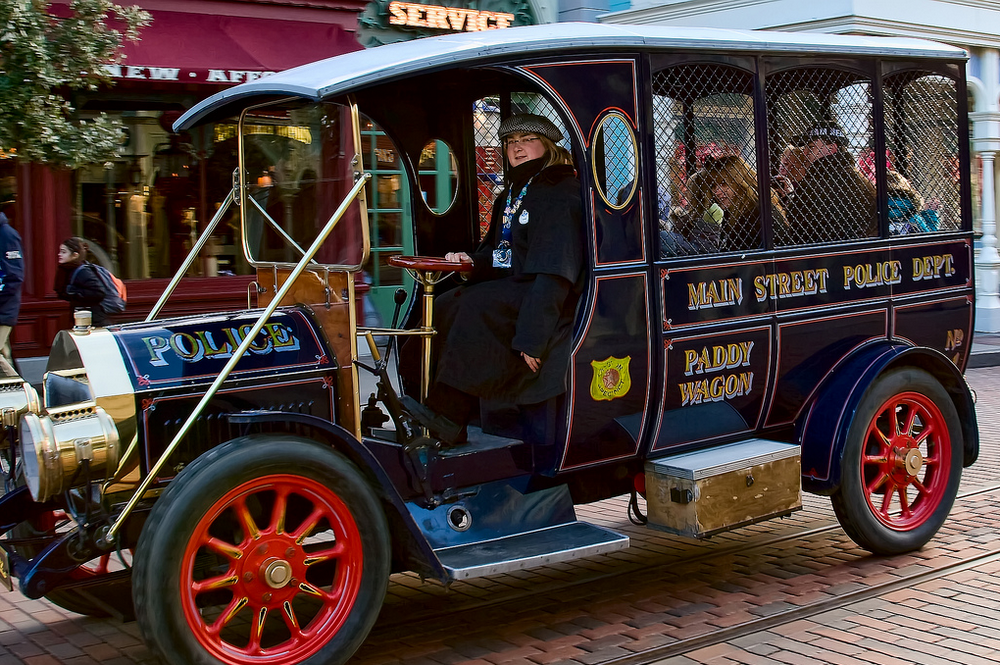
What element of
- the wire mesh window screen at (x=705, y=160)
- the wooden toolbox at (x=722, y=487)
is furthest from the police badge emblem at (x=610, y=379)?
the wire mesh window screen at (x=705, y=160)

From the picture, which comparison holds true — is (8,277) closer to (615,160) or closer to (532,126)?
(532,126)

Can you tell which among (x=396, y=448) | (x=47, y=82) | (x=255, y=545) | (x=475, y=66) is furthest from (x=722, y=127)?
(x=47, y=82)

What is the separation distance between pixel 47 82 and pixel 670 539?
5596 millimetres

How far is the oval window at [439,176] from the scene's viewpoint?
537 cm

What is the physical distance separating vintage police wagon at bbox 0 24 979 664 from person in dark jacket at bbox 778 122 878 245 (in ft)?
0.05

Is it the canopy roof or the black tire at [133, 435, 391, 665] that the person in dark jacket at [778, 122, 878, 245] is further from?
the black tire at [133, 435, 391, 665]

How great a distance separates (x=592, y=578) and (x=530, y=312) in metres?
1.49

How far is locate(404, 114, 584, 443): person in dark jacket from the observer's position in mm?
4363

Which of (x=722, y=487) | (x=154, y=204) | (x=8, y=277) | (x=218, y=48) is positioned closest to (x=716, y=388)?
(x=722, y=487)

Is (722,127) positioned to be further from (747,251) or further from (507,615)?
(507,615)

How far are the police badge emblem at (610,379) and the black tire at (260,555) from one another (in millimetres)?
1109

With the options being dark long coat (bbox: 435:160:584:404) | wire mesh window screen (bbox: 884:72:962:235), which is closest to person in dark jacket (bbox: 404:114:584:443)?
dark long coat (bbox: 435:160:584:404)

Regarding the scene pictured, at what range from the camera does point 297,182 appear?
4.49 m

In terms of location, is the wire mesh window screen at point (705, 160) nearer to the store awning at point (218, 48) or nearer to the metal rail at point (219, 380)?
the metal rail at point (219, 380)
